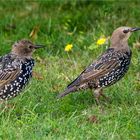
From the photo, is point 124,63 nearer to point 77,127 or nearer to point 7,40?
point 77,127

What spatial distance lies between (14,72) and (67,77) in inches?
47.7

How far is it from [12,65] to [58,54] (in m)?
2.32

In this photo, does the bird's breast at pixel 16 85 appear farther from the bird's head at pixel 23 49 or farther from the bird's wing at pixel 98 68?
the bird's wing at pixel 98 68

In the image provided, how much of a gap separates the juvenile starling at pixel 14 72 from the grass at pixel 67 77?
0.16 m

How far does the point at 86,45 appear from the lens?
12.3 meters

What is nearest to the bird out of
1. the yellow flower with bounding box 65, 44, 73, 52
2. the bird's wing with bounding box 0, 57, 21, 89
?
the bird's wing with bounding box 0, 57, 21, 89

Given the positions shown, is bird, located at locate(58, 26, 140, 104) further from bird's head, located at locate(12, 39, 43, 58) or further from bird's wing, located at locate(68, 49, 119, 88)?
bird's head, located at locate(12, 39, 43, 58)

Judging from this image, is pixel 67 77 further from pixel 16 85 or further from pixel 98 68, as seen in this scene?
pixel 16 85

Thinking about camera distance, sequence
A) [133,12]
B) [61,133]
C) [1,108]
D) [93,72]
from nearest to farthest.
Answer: [61,133], [1,108], [93,72], [133,12]

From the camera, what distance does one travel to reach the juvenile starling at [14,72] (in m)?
9.80

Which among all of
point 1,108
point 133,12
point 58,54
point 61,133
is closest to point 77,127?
point 61,133

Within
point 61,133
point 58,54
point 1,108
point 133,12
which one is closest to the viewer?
point 61,133

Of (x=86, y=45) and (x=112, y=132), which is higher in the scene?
(x=112, y=132)

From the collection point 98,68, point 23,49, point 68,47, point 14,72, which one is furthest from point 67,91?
point 68,47
